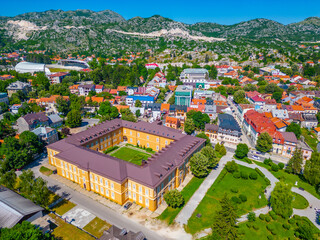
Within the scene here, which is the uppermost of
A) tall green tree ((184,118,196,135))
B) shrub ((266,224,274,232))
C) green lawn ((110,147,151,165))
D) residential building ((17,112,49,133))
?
residential building ((17,112,49,133))

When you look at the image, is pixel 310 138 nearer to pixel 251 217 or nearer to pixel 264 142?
pixel 264 142

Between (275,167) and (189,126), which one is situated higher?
(189,126)

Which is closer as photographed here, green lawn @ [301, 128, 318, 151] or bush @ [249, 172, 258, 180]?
bush @ [249, 172, 258, 180]

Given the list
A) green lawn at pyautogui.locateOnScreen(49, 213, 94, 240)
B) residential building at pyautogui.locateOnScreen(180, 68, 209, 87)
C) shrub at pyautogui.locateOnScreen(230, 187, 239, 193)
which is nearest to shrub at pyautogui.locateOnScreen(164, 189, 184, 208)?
shrub at pyautogui.locateOnScreen(230, 187, 239, 193)

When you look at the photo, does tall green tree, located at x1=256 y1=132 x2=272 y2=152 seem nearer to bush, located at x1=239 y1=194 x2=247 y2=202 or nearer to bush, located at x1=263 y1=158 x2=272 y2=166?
bush, located at x1=263 y1=158 x2=272 y2=166

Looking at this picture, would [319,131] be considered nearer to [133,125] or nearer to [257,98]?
[257,98]

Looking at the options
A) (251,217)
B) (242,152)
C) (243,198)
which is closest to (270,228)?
(251,217)
